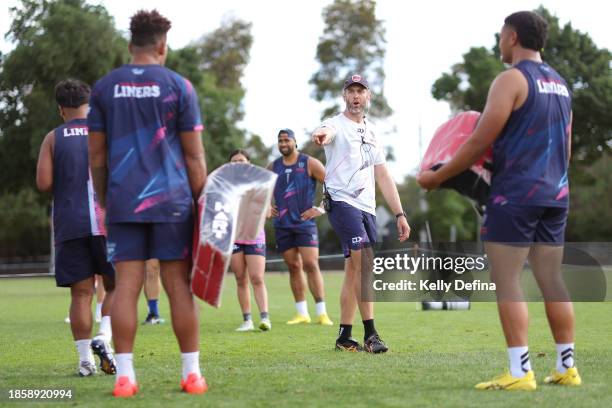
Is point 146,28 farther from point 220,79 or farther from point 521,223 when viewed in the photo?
point 220,79

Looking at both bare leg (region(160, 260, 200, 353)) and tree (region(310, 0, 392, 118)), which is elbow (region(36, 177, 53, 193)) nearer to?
bare leg (region(160, 260, 200, 353))

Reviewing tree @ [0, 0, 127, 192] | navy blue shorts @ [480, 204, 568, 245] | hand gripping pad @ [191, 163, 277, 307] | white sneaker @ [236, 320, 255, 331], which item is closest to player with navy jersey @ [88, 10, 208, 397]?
hand gripping pad @ [191, 163, 277, 307]

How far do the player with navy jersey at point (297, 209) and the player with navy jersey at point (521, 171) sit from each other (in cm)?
711

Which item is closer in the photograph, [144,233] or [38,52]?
[144,233]

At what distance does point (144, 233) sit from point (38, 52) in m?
33.5

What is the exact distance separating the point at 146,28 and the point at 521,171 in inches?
98.6

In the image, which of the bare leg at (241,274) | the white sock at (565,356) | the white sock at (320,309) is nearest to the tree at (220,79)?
the white sock at (320,309)

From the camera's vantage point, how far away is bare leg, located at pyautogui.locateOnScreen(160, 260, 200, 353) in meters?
5.80

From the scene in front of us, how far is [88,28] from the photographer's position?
3828 cm

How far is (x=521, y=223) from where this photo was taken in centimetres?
575

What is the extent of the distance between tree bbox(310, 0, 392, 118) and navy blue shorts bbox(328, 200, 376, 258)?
48.2 metres

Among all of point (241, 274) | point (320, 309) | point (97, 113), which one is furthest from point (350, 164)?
point (320, 309)

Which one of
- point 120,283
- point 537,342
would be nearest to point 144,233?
point 120,283

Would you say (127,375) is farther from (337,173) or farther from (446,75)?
(446,75)
